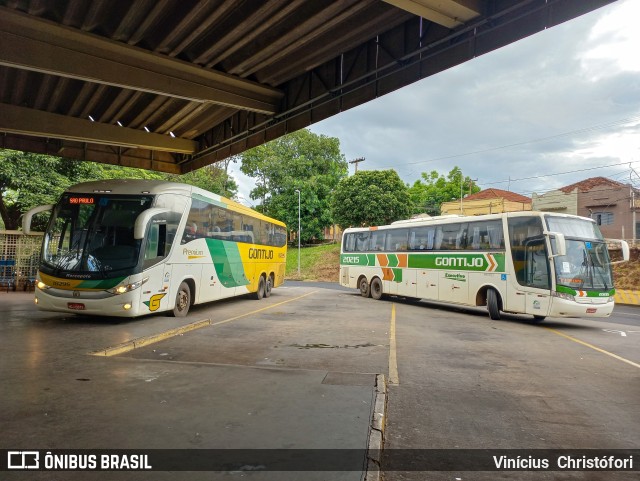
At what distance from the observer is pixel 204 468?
315 cm

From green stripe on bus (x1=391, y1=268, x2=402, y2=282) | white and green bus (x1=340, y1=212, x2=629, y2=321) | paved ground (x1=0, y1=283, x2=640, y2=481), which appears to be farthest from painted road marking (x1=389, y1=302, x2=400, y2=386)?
green stripe on bus (x1=391, y1=268, x2=402, y2=282)

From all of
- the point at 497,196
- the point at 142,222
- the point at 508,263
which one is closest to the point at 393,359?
the point at 142,222

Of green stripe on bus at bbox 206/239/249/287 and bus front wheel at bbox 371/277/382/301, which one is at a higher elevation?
green stripe on bus at bbox 206/239/249/287

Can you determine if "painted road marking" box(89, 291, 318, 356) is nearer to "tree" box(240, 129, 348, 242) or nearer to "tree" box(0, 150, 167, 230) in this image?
"tree" box(0, 150, 167, 230)

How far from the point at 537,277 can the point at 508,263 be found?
1.09 m

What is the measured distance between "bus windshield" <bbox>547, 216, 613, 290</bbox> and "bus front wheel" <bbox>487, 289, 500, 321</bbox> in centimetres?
231

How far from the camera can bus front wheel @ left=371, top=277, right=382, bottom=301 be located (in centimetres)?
2028

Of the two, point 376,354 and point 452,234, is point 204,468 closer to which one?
point 376,354

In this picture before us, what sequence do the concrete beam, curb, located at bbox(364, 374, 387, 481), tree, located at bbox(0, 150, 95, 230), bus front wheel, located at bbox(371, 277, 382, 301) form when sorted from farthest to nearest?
bus front wheel, located at bbox(371, 277, 382, 301), tree, located at bbox(0, 150, 95, 230), the concrete beam, curb, located at bbox(364, 374, 387, 481)

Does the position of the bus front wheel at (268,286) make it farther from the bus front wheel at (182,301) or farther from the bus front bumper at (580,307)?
the bus front bumper at (580,307)

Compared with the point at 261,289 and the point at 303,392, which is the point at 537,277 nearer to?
the point at 303,392

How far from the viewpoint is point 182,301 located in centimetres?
1165

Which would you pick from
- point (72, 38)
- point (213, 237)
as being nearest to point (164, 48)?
point (72, 38)

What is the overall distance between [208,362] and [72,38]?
7861 millimetres
